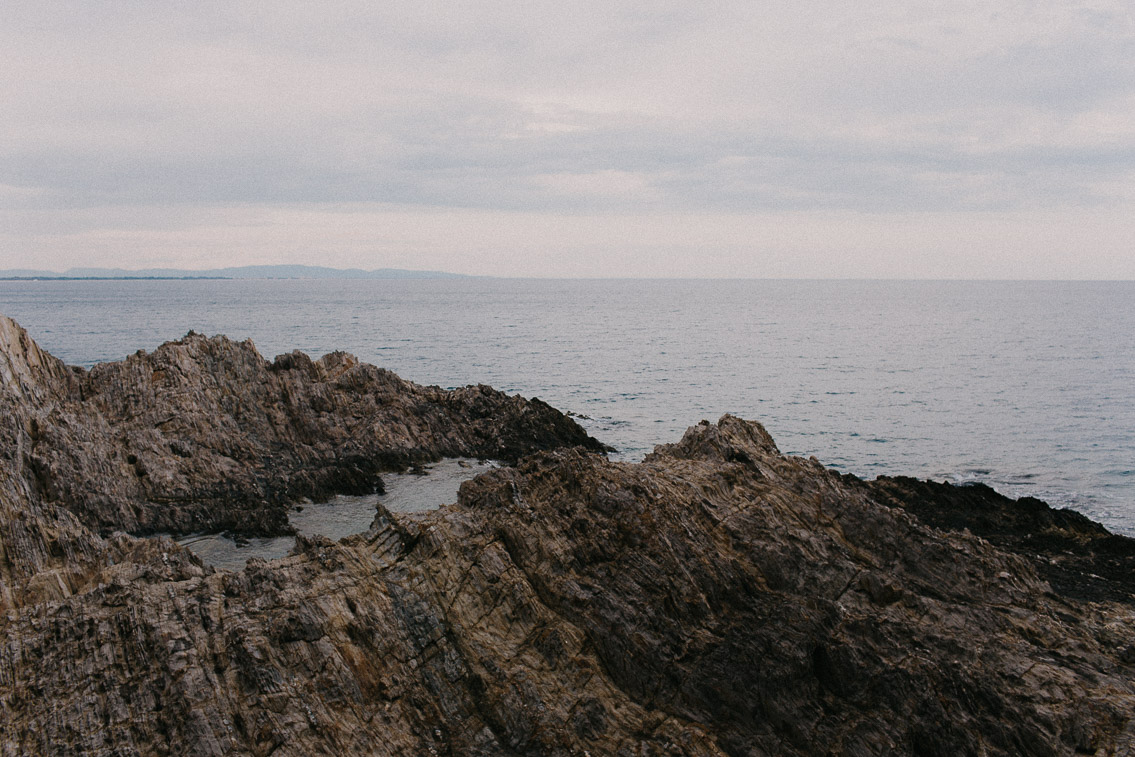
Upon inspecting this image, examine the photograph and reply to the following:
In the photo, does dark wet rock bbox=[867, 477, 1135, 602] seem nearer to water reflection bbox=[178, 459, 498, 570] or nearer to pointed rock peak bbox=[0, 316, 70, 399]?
water reflection bbox=[178, 459, 498, 570]

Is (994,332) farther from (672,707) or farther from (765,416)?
(672,707)

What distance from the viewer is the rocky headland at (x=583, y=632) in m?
13.4

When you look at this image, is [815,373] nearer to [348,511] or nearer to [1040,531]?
[1040,531]

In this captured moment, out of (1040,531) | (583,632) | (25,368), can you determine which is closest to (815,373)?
(1040,531)

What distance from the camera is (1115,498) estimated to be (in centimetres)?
3781

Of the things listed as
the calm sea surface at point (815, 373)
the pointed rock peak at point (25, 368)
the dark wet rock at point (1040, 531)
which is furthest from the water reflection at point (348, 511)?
the dark wet rock at point (1040, 531)

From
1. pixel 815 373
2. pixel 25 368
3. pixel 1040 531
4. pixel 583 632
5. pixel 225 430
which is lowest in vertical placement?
pixel 1040 531

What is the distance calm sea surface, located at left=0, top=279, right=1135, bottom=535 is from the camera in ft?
153

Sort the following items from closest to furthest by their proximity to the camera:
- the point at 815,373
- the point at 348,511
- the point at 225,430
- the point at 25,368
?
the point at 25,368
the point at 348,511
the point at 225,430
the point at 815,373

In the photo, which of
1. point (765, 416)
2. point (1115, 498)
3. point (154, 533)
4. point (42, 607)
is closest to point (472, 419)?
point (154, 533)

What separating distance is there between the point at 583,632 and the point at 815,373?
76009 millimetres

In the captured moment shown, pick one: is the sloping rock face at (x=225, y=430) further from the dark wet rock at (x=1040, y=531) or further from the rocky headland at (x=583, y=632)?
the dark wet rock at (x=1040, y=531)

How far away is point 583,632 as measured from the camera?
15883mm

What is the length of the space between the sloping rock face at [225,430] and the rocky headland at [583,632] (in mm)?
4646
